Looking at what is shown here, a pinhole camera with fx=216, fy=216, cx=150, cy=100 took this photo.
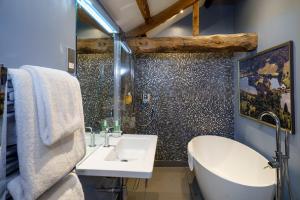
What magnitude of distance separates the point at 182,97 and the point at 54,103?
3506mm

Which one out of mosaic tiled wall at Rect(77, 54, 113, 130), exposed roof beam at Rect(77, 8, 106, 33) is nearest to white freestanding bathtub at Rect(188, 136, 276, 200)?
mosaic tiled wall at Rect(77, 54, 113, 130)

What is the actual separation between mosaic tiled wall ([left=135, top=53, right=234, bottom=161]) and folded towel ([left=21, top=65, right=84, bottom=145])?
3.25 m

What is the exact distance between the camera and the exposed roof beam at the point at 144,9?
2.66 metres

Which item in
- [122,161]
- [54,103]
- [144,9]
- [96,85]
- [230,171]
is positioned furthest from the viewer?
[230,171]

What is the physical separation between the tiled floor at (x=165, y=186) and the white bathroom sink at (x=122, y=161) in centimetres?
97

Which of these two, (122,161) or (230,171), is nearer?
(122,161)

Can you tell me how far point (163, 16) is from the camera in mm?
3516

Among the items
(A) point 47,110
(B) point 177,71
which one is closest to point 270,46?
(B) point 177,71

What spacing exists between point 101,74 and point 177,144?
2.49 meters

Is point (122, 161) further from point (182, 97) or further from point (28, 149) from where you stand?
point (182, 97)

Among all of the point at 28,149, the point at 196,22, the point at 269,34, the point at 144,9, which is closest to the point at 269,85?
the point at 269,34

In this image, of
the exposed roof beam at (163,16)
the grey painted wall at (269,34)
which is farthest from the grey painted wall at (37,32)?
the exposed roof beam at (163,16)

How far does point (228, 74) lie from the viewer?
4098 millimetres

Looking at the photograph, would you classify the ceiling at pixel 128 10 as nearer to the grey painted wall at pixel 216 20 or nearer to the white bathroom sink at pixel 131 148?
the grey painted wall at pixel 216 20
